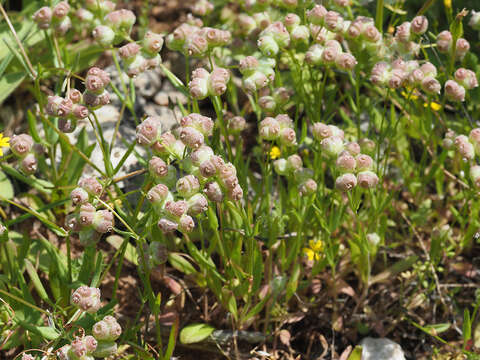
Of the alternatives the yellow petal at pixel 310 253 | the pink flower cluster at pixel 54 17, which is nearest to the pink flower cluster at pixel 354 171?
the yellow petal at pixel 310 253

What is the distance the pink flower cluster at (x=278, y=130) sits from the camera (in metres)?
1.83

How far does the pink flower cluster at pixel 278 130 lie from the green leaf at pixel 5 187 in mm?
1258

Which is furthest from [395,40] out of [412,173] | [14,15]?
[14,15]

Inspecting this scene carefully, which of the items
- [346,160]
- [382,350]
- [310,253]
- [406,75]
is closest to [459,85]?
[406,75]

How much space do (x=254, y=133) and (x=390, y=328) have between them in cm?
129

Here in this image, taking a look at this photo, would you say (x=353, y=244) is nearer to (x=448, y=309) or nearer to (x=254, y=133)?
(x=448, y=309)

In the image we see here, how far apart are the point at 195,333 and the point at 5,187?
1096 millimetres

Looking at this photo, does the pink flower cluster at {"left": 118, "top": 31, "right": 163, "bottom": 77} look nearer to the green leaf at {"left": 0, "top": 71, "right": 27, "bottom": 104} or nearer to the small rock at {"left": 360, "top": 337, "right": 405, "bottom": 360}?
the green leaf at {"left": 0, "top": 71, "right": 27, "bottom": 104}

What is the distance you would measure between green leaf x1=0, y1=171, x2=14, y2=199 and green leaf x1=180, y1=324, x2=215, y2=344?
100cm

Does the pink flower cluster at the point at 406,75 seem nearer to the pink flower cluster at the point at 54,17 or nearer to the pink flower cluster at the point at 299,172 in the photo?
the pink flower cluster at the point at 299,172

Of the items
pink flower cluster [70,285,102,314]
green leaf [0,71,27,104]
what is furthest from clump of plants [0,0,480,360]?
green leaf [0,71,27,104]

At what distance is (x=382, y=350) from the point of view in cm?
218

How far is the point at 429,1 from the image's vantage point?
217 centimetres

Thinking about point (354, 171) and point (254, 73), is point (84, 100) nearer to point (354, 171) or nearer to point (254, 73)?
point (254, 73)
